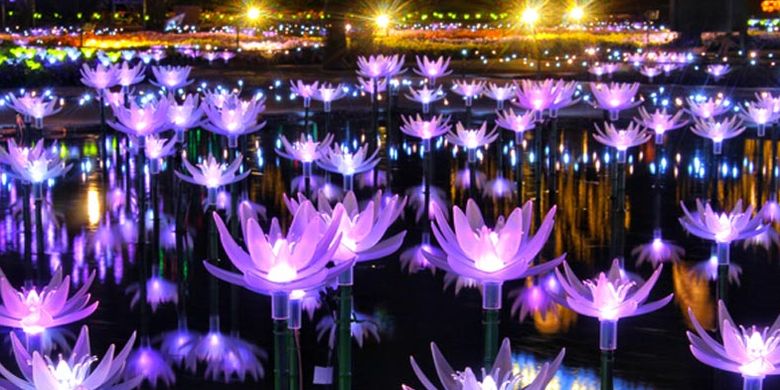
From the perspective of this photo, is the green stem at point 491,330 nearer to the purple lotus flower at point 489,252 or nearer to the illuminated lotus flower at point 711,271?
the purple lotus flower at point 489,252

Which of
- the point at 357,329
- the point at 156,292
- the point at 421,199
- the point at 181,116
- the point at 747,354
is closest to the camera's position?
the point at 747,354

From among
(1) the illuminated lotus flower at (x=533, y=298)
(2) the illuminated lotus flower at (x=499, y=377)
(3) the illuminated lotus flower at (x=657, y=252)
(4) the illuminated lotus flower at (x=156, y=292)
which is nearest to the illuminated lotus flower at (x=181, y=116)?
(4) the illuminated lotus flower at (x=156, y=292)

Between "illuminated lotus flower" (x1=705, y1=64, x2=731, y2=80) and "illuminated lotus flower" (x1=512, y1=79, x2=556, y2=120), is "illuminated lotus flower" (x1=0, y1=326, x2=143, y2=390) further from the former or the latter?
"illuminated lotus flower" (x1=705, y1=64, x2=731, y2=80)

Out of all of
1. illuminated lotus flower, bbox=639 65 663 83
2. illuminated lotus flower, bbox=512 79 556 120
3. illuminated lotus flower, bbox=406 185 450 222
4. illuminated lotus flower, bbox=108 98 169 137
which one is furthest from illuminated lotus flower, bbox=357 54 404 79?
illuminated lotus flower, bbox=108 98 169 137

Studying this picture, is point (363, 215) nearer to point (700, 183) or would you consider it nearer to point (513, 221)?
point (513, 221)

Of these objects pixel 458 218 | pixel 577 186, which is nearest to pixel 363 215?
pixel 458 218

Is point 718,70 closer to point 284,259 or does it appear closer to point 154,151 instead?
point 154,151

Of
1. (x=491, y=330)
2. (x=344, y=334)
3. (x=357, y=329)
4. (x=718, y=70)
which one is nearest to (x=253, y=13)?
(x=718, y=70)
